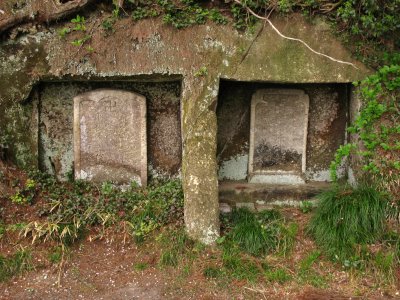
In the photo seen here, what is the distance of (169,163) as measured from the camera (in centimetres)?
Result: 595

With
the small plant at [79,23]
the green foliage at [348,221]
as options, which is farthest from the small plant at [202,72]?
the green foliage at [348,221]

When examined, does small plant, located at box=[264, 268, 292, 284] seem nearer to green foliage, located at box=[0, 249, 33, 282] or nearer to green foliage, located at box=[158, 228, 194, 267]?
green foliage, located at box=[158, 228, 194, 267]

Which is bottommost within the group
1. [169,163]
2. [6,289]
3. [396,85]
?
[6,289]

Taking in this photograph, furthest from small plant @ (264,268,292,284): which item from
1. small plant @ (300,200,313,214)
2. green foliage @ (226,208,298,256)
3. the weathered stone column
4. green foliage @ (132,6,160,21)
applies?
green foliage @ (132,6,160,21)

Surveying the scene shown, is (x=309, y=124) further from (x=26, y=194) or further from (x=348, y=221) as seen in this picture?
(x=26, y=194)

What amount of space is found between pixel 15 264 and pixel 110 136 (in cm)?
191

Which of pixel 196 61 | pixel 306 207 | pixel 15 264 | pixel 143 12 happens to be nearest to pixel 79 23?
pixel 143 12

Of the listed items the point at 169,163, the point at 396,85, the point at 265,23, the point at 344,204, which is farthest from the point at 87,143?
the point at 396,85

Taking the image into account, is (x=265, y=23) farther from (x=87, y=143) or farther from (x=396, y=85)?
(x=87, y=143)

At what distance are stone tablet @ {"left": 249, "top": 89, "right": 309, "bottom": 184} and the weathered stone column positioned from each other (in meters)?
1.06

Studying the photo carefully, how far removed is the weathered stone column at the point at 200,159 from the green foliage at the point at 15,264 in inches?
66.2

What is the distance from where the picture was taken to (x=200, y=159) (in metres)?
4.91

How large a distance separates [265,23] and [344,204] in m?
2.14

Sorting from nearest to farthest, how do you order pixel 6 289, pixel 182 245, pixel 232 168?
pixel 6 289, pixel 182 245, pixel 232 168
